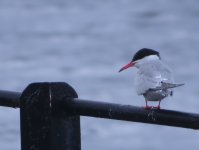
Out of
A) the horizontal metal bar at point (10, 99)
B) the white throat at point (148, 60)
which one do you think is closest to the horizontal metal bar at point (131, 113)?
the horizontal metal bar at point (10, 99)

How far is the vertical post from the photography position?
61.1 inches

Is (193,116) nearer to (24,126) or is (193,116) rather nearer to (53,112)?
(53,112)

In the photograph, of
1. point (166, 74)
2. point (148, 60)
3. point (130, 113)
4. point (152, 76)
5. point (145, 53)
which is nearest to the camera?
point (130, 113)

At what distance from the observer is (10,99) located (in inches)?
70.5

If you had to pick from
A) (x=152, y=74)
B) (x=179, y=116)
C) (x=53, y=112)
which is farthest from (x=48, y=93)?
(x=152, y=74)

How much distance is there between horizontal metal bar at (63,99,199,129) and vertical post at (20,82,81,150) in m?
0.04

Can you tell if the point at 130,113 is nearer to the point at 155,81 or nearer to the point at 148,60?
the point at 155,81

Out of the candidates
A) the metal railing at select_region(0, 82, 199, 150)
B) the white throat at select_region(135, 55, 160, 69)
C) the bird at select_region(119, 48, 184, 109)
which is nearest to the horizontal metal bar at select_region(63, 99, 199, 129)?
the metal railing at select_region(0, 82, 199, 150)

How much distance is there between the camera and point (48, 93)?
1613 mm

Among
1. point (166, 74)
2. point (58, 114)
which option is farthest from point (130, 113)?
point (166, 74)

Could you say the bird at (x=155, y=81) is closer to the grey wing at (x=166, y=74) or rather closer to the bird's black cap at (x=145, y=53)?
the grey wing at (x=166, y=74)

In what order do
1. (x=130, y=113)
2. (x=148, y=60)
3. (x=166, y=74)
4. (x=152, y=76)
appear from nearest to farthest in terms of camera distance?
(x=130, y=113)
(x=166, y=74)
(x=152, y=76)
(x=148, y=60)

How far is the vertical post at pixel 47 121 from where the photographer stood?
155 centimetres

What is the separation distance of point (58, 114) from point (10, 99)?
0.27 metres
